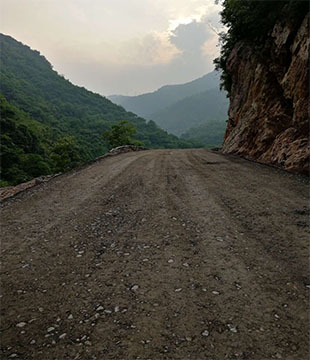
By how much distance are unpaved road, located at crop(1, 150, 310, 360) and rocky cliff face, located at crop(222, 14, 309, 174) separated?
4.63 m

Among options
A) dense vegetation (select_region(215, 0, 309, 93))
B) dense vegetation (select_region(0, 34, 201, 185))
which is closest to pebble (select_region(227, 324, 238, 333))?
dense vegetation (select_region(215, 0, 309, 93))

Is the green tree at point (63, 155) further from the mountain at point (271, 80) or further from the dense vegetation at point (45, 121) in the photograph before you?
the mountain at point (271, 80)

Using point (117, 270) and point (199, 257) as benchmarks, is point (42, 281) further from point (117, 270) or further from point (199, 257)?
point (199, 257)

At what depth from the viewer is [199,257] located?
4.95 metres

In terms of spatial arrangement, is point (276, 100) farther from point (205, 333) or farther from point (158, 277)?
A: point (205, 333)

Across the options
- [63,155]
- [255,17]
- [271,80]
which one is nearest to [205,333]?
[271,80]

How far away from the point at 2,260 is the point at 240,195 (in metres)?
6.78

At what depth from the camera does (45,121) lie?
331 ft

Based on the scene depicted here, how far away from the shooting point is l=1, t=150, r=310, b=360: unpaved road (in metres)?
3.16

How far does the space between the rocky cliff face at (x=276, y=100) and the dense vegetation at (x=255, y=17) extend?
1.69 ft

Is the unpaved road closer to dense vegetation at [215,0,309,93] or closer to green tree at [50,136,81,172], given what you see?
dense vegetation at [215,0,309,93]

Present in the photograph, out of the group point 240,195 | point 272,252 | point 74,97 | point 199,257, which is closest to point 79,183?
point 240,195

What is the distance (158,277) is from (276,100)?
14.0 meters

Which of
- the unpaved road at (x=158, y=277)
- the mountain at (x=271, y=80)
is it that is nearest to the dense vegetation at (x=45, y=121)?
the mountain at (x=271, y=80)
